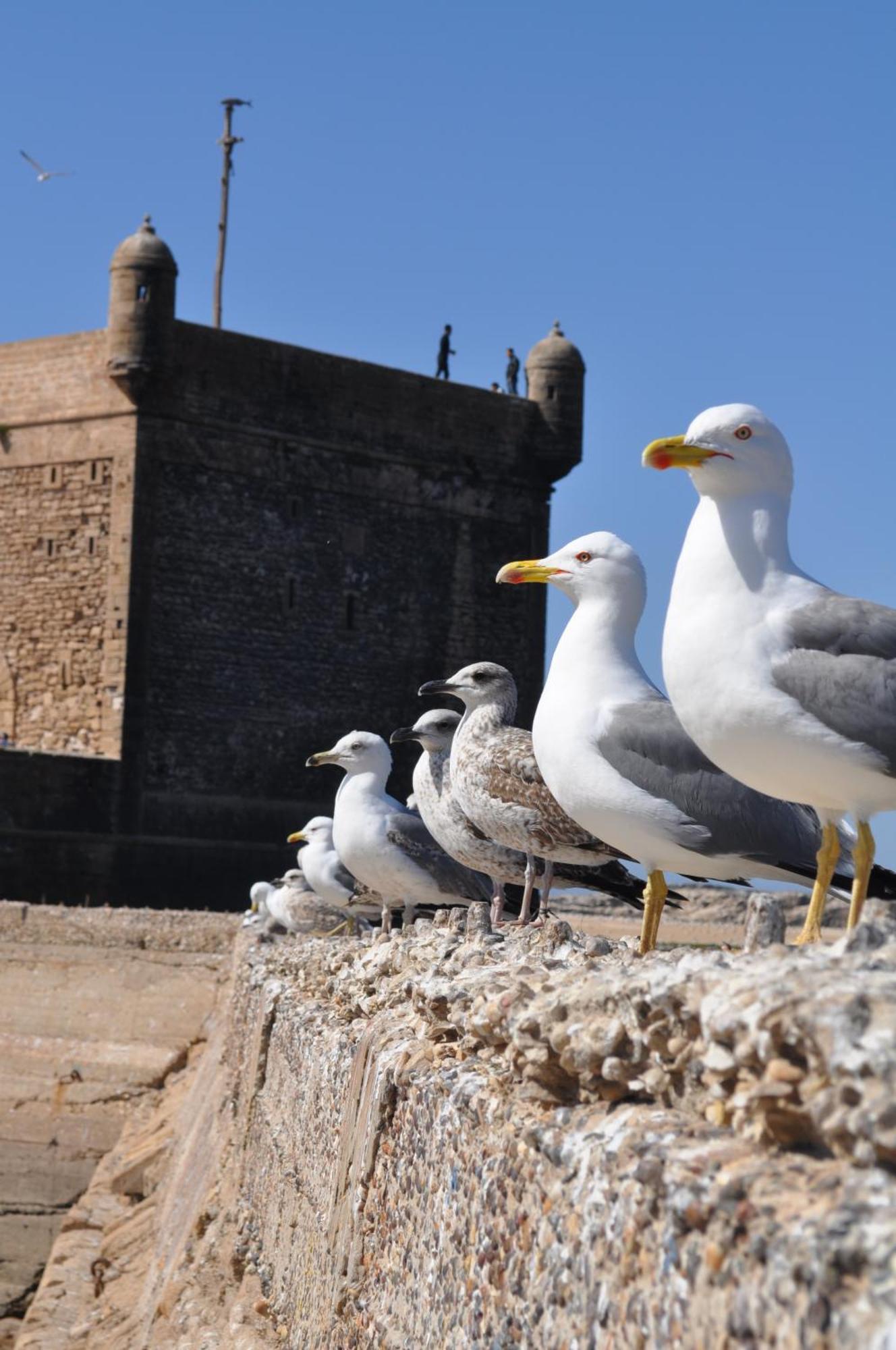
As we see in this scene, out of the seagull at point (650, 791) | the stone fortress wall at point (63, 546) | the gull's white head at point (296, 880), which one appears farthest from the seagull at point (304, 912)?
the stone fortress wall at point (63, 546)

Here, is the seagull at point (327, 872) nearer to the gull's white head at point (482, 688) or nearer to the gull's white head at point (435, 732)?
the gull's white head at point (435, 732)

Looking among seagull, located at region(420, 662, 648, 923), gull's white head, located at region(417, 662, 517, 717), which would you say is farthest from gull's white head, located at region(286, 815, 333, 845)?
seagull, located at region(420, 662, 648, 923)

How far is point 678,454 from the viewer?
162 inches

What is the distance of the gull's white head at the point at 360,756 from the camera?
33.1ft

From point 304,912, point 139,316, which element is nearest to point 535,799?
point 304,912

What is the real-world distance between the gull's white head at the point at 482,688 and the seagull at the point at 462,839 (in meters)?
0.39

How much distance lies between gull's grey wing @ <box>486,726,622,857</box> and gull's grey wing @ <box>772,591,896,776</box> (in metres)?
2.66

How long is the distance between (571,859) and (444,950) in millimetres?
2224

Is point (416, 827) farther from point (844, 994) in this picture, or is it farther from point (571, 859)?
point (844, 994)

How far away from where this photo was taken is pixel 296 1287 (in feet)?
15.0

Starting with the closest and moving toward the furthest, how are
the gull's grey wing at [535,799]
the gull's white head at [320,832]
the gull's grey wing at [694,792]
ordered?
the gull's grey wing at [694,792] → the gull's grey wing at [535,799] → the gull's white head at [320,832]

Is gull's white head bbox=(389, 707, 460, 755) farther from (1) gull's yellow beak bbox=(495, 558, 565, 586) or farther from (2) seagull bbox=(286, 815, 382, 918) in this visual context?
(1) gull's yellow beak bbox=(495, 558, 565, 586)

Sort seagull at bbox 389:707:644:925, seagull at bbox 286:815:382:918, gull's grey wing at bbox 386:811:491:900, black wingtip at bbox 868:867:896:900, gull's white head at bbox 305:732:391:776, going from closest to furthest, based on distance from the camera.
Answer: black wingtip at bbox 868:867:896:900 < seagull at bbox 389:707:644:925 < gull's grey wing at bbox 386:811:491:900 < gull's white head at bbox 305:732:391:776 < seagull at bbox 286:815:382:918

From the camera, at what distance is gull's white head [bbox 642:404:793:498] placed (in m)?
4.11
